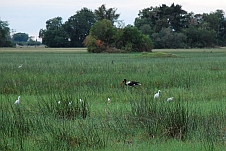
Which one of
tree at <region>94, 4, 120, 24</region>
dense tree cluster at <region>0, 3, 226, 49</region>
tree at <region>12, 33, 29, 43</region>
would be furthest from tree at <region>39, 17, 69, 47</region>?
tree at <region>12, 33, 29, 43</region>

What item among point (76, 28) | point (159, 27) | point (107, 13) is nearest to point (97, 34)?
point (107, 13)

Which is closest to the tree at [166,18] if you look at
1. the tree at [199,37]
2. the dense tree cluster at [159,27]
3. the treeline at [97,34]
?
the dense tree cluster at [159,27]

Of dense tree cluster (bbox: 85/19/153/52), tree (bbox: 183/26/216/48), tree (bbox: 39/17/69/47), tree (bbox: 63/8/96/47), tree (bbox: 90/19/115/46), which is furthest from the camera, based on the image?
tree (bbox: 63/8/96/47)

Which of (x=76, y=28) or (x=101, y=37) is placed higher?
(x=76, y=28)

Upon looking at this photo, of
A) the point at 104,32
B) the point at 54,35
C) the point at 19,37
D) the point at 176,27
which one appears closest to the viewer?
the point at 104,32

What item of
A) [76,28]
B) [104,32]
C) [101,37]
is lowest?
[101,37]

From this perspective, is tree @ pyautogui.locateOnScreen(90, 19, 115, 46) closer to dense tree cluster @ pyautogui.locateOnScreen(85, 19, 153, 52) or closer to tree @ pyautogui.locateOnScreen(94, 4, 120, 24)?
dense tree cluster @ pyautogui.locateOnScreen(85, 19, 153, 52)

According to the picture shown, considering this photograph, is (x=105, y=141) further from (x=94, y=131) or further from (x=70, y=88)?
(x=70, y=88)

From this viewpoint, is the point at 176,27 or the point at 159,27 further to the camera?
the point at 176,27

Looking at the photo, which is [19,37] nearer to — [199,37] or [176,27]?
[176,27]

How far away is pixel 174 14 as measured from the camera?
9031 centimetres

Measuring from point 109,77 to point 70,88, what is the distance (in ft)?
9.22

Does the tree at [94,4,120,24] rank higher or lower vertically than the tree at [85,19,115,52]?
higher

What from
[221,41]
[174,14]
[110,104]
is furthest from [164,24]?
[110,104]
